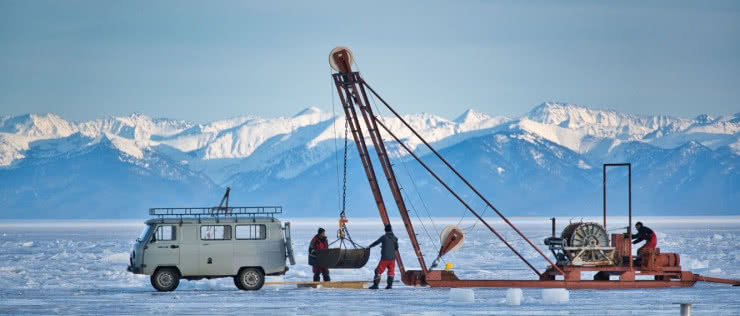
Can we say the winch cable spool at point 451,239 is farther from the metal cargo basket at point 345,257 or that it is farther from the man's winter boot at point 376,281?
the metal cargo basket at point 345,257

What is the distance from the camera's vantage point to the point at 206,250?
3428 cm

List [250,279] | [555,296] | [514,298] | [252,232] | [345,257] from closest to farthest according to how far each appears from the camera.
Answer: [514,298]
[555,296]
[250,279]
[252,232]
[345,257]

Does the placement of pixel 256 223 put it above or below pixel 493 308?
above

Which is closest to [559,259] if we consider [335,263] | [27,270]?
[335,263]

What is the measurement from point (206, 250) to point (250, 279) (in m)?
1.59

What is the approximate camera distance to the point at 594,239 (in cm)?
3538

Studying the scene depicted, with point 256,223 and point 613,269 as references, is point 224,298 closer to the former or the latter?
point 256,223

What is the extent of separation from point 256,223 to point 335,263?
2.72 m

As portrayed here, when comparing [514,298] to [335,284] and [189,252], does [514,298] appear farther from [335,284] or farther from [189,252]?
[189,252]

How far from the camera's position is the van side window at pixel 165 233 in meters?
34.2

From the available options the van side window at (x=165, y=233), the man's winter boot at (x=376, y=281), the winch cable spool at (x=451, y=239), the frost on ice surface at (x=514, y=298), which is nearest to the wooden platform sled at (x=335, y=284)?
the man's winter boot at (x=376, y=281)

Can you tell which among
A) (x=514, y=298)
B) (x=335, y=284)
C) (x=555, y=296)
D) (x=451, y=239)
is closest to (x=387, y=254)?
(x=451, y=239)

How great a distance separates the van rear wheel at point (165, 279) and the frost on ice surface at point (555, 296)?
1002 centimetres

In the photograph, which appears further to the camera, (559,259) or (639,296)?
(559,259)
